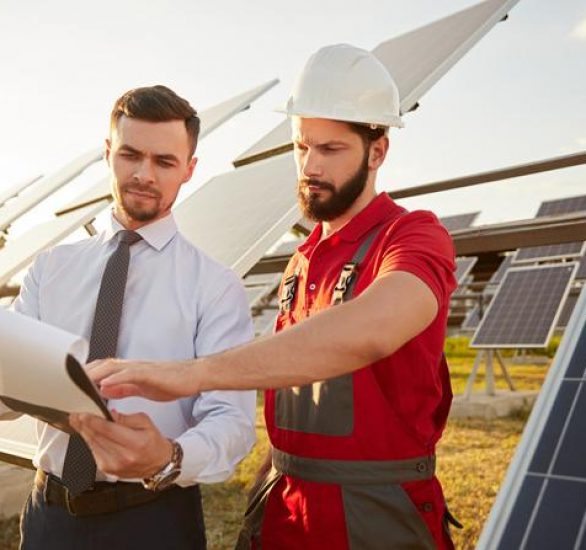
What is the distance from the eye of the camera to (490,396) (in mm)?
10938

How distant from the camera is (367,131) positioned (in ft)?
6.88

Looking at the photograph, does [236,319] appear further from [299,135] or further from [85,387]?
[85,387]

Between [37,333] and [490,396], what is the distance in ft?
34.3

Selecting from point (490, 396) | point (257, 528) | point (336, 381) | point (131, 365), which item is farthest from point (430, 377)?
point (490, 396)

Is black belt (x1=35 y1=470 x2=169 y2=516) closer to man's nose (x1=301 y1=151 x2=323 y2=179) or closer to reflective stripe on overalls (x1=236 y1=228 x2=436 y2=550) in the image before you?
reflective stripe on overalls (x1=236 y1=228 x2=436 y2=550)

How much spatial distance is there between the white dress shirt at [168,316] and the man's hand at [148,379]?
43cm

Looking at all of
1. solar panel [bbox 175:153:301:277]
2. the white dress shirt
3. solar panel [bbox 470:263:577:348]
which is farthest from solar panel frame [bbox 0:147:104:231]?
solar panel [bbox 470:263:577:348]

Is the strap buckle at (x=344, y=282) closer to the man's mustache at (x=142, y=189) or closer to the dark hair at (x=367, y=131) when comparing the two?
the dark hair at (x=367, y=131)

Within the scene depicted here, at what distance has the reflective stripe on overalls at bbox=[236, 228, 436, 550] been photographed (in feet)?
6.31

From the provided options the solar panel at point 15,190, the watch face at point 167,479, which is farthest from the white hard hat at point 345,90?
the solar panel at point 15,190

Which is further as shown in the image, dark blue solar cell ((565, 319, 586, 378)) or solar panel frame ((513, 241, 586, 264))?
solar panel frame ((513, 241, 586, 264))

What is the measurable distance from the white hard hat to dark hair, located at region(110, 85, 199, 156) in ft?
1.07

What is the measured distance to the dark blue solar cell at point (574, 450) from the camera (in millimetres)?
1785

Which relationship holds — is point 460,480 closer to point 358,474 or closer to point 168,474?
point 358,474
